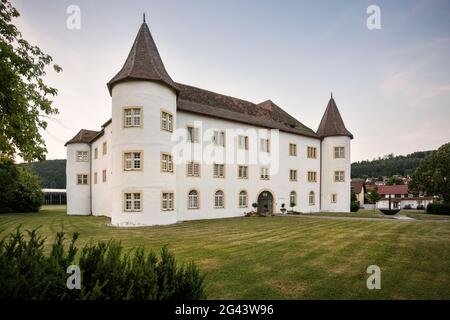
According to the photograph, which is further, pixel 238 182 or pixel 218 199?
pixel 238 182

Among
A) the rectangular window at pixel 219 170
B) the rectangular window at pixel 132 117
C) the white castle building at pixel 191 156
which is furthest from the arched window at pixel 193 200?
the rectangular window at pixel 132 117

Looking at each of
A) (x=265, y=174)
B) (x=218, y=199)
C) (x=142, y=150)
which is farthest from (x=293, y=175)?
(x=142, y=150)

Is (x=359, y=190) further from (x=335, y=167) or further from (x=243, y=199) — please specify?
(x=243, y=199)

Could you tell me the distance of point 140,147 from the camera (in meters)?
20.8

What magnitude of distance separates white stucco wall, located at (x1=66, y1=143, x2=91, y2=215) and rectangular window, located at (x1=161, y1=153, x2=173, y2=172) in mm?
16275

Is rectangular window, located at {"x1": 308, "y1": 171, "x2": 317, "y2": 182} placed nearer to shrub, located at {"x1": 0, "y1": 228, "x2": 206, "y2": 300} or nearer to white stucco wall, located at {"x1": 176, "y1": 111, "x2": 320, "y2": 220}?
white stucco wall, located at {"x1": 176, "y1": 111, "x2": 320, "y2": 220}

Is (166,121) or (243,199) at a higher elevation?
(166,121)

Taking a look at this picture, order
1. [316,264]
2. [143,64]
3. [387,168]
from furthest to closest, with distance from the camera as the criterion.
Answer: [387,168], [143,64], [316,264]

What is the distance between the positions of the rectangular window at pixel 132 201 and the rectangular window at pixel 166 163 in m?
2.62

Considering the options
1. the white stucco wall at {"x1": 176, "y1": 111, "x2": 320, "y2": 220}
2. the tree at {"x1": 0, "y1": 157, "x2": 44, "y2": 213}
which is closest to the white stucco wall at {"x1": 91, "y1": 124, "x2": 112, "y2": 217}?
the white stucco wall at {"x1": 176, "y1": 111, "x2": 320, "y2": 220}

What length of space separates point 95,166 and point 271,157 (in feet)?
64.3

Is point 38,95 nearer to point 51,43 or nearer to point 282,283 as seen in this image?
point 51,43

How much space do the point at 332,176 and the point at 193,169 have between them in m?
19.8

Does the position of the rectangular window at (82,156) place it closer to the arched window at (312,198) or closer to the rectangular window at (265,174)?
the rectangular window at (265,174)
